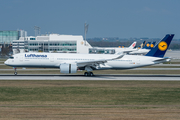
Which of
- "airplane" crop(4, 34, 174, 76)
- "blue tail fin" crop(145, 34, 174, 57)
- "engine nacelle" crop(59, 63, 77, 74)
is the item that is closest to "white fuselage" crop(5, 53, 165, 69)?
"airplane" crop(4, 34, 174, 76)

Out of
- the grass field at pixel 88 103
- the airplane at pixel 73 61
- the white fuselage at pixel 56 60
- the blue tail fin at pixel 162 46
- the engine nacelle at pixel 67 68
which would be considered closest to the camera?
the grass field at pixel 88 103

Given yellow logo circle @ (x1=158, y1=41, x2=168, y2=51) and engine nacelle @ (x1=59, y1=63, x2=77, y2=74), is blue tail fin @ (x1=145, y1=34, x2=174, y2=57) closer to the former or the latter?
yellow logo circle @ (x1=158, y1=41, x2=168, y2=51)

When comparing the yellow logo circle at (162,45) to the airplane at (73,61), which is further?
the yellow logo circle at (162,45)

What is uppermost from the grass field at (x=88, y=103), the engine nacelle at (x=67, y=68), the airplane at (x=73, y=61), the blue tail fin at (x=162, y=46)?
the blue tail fin at (x=162, y=46)

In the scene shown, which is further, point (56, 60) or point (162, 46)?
point (162, 46)

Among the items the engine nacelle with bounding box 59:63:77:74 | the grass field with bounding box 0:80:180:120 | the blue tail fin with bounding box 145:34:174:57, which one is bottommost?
the grass field with bounding box 0:80:180:120

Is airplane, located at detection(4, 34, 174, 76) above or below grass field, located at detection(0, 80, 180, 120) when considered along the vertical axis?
above

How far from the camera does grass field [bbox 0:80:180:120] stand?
17.0 meters

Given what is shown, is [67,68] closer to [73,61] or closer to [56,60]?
[73,61]

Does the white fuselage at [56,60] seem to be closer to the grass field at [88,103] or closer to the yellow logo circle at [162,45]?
the yellow logo circle at [162,45]

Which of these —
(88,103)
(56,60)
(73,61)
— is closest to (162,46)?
(73,61)

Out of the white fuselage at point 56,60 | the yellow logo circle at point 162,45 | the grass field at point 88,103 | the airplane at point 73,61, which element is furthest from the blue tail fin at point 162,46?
the grass field at point 88,103

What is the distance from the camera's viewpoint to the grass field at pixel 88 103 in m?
17.0

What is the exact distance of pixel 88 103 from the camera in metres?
21.3
